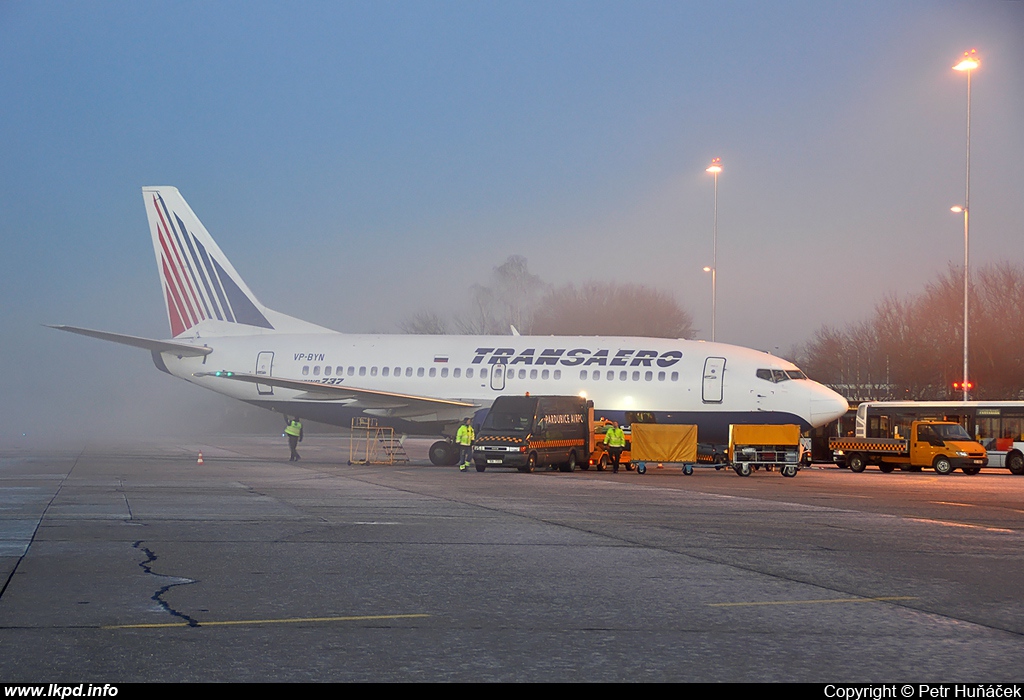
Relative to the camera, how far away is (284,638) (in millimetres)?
7617

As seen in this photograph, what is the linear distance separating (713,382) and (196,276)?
20.8 metres

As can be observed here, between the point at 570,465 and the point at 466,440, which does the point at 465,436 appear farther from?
the point at 570,465

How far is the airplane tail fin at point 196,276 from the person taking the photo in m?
43.2

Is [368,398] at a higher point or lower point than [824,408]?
lower

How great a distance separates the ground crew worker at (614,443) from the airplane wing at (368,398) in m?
5.56

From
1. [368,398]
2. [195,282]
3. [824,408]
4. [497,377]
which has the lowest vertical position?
[368,398]

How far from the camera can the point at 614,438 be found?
33938mm

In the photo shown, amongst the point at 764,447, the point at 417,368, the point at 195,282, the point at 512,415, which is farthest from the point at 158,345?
the point at 764,447

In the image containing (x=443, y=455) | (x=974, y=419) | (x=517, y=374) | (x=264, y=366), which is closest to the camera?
(x=443, y=455)

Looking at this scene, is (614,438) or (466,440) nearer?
(614,438)

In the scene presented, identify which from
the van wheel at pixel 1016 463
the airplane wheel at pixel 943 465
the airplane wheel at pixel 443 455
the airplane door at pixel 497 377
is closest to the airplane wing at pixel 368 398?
the airplane door at pixel 497 377

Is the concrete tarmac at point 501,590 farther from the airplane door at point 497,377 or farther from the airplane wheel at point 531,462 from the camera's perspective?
the airplane door at point 497,377

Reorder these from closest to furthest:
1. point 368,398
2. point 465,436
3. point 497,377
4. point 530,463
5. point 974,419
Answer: point 530,463 < point 465,436 < point 368,398 < point 497,377 < point 974,419

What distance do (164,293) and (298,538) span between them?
32.5 m
